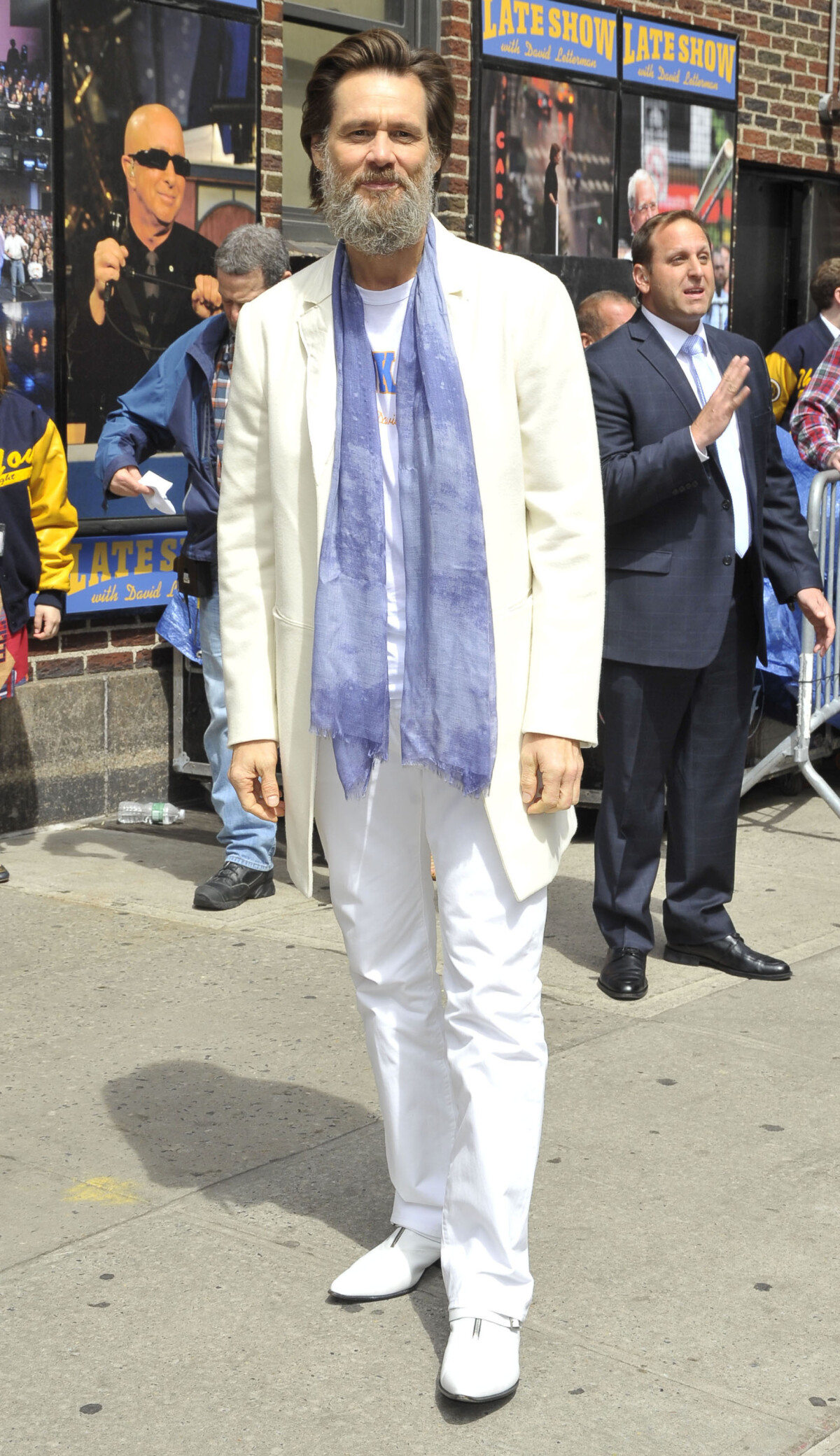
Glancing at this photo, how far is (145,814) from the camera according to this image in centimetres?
739

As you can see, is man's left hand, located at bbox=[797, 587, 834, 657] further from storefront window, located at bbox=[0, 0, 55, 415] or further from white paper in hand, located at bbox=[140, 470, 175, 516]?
storefront window, located at bbox=[0, 0, 55, 415]

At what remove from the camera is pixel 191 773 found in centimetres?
747

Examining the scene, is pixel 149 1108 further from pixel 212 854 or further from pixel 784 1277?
pixel 212 854

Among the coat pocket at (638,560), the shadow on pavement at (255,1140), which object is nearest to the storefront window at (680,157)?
the coat pocket at (638,560)

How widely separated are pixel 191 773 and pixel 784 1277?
4.43 m

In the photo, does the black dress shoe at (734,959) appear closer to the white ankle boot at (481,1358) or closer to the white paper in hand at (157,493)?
the white paper in hand at (157,493)

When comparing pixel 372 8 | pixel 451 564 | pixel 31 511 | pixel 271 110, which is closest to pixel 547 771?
pixel 451 564

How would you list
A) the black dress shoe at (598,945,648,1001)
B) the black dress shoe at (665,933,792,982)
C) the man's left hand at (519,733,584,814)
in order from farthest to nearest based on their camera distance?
the black dress shoe at (665,933,792,982) < the black dress shoe at (598,945,648,1001) < the man's left hand at (519,733,584,814)

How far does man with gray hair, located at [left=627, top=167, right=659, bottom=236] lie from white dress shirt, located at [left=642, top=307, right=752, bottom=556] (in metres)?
4.96

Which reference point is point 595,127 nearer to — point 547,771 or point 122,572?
point 122,572

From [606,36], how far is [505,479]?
24.4ft

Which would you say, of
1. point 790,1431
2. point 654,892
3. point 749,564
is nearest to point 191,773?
point 654,892

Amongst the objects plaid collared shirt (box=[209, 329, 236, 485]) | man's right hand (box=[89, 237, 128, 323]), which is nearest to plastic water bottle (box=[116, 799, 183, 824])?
plaid collared shirt (box=[209, 329, 236, 485])

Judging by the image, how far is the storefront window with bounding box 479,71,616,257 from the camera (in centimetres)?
912
